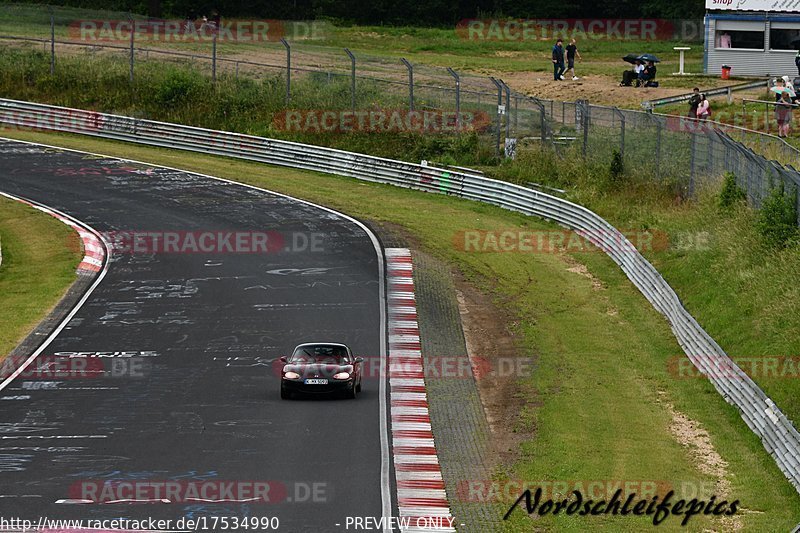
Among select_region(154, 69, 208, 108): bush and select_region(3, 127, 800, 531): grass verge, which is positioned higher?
select_region(154, 69, 208, 108): bush

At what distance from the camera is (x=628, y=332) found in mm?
28359

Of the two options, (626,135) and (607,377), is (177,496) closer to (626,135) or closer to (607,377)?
(607,377)

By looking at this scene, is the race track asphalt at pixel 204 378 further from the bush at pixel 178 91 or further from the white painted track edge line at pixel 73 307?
the bush at pixel 178 91

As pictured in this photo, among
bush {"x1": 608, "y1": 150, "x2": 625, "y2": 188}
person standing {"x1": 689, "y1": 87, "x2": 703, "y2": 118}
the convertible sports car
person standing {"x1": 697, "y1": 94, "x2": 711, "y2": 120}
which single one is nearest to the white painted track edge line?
the convertible sports car

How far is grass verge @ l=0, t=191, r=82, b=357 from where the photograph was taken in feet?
94.4

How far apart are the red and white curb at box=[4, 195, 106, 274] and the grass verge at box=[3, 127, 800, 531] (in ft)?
25.7

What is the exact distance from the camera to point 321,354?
2280 cm

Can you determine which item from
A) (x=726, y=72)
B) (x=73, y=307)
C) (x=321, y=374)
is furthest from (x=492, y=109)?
(x=321, y=374)

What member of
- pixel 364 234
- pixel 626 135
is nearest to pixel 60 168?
pixel 364 234

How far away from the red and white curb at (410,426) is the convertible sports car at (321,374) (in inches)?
37.8

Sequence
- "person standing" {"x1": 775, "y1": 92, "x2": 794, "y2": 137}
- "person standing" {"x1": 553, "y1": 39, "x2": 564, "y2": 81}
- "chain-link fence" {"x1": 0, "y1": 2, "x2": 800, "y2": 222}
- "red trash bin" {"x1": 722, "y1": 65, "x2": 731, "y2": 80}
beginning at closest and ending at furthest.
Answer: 1. "chain-link fence" {"x1": 0, "y1": 2, "x2": 800, "y2": 222}
2. "person standing" {"x1": 775, "y1": 92, "x2": 794, "y2": 137}
3. "person standing" {"x1": 553, "y1": 39, "x2": 564, "y2": 81}
4. "red trash bin" {"x1": 722, "y1": 65, "x2": 731, "y2": 80}

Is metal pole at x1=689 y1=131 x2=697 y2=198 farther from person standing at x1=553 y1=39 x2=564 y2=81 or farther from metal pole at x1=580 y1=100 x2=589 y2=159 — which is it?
person standing at x1=553 y1=39 x2=564 y2=81

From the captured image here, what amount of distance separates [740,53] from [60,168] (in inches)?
1165

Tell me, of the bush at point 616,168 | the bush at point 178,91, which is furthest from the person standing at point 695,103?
the bush at point 178,91
